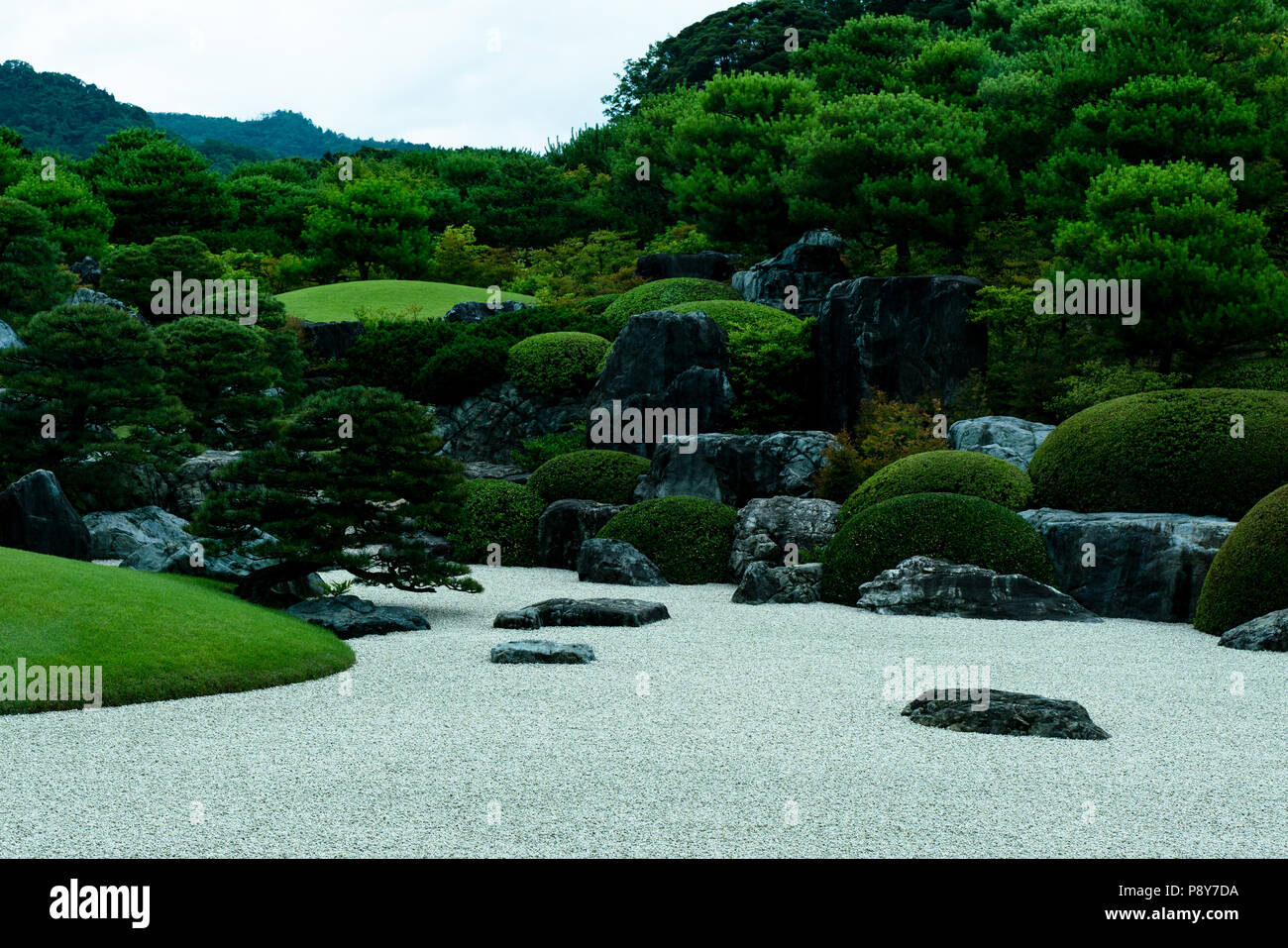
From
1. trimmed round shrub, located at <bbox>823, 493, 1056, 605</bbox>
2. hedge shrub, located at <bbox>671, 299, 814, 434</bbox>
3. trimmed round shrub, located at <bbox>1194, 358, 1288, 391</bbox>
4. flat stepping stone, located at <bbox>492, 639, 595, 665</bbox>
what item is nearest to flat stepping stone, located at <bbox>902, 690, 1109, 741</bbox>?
flat stepping stone, located at <bbox>492, 639, 595, 665</bbox>

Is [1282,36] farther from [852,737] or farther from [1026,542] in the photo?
[852,737]

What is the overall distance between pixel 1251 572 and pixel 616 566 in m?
6.91

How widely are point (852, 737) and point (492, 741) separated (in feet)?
6.60

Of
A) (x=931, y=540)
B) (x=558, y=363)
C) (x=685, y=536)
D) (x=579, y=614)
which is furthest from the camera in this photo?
(x=558, y=363)

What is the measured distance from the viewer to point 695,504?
1448 centimetres

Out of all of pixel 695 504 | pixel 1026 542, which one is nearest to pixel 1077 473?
pixel 1026 542

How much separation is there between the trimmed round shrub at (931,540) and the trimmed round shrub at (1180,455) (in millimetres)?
999

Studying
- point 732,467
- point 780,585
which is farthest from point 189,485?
point 780,585

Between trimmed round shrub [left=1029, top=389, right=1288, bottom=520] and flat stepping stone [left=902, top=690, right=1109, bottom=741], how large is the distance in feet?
19.5

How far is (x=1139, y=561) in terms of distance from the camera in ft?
36.6

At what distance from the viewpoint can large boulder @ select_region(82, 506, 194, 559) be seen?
1480cm

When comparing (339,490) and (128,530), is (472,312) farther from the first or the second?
(339,490)

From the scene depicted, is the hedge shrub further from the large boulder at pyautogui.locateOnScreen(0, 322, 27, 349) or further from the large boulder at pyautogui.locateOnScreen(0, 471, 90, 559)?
the large boulder at pyautogui.locateOnScreen(0, 322, 27, 349)

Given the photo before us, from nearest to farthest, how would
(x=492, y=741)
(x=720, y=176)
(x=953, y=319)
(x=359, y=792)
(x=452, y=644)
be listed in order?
(x=359, y=792)
(x=492, y=741)
(x=452, y=644)
(x=953, y=319)
(x=720, y=176)
